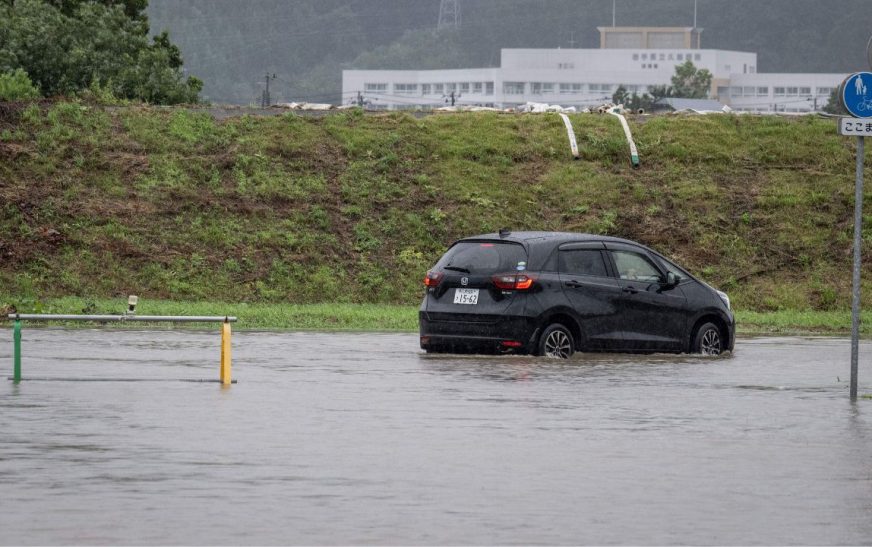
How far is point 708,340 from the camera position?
22.9m

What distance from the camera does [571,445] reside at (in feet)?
44.4

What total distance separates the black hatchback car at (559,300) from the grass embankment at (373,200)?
847cm

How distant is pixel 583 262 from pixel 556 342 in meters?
1.16

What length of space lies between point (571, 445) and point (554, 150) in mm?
29106

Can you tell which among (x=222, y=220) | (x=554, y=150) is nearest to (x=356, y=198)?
(x=222, y=220)

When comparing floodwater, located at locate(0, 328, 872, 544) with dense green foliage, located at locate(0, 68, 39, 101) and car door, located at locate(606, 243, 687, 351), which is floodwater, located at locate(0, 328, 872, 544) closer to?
car door, located at locate(606, 243, 687, 351)

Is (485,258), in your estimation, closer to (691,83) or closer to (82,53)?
(82,53)

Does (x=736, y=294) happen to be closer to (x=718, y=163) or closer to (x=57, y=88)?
(x=718, y=163)

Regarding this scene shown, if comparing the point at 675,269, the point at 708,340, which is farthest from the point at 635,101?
the point at 708,340

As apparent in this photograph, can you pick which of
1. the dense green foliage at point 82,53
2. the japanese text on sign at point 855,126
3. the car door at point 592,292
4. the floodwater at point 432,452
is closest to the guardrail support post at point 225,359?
the floodwater at point 432,452

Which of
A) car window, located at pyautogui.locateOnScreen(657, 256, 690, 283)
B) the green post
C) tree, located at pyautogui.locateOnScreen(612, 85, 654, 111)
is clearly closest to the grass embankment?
car window, located at pyautogui.locateOnScreen(657, 256, 690, 283)

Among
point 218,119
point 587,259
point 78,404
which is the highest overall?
point 218,119

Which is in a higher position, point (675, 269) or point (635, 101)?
point (635, 101)

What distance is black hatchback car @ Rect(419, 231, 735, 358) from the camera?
2117 centimetres
